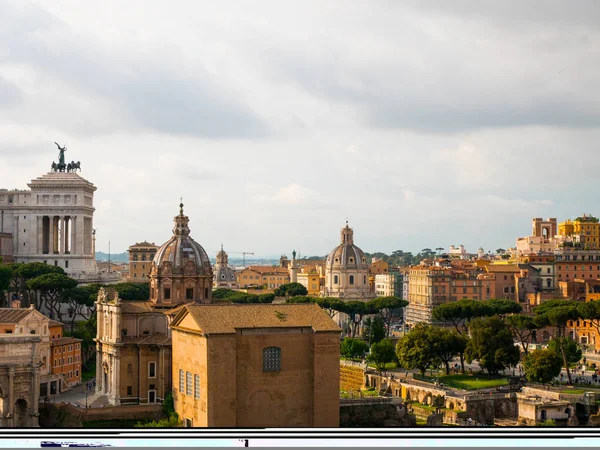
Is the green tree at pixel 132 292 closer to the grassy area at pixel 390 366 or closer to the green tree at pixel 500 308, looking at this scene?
the grassy area at pixel 390 366

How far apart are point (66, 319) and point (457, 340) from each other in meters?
16.8

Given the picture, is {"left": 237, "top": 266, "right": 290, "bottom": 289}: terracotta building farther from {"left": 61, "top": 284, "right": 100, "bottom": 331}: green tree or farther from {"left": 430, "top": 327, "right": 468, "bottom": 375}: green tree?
{"left": 430, "top": 327, "right": 468, "bottom": 375}: green tree

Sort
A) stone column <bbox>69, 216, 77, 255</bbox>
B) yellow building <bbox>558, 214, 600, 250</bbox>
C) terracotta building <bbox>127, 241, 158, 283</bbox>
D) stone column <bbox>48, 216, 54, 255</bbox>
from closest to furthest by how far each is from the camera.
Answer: stone column <bbox>69, 216, 77, 255</bbox>, stone column <bbox>48, 216, 54, 255</bbox>, yellow building <bbox>558, 214, 600, 250</bbox>, terracotta building <bbox>127, 241, 158, 283</bbox>

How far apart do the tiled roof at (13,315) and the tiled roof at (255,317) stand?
7.84 meters

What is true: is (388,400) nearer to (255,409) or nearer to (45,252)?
(255,409)

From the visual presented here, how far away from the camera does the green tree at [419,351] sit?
30.1m

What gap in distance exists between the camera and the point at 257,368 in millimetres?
21672

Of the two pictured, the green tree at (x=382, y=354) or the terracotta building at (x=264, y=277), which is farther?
the terracotta building at (x=264, y=277)

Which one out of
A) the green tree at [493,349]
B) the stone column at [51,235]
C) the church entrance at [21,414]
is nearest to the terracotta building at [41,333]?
the church entrance at [21,414]

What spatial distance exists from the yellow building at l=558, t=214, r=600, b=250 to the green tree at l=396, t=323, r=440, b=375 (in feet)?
90.0

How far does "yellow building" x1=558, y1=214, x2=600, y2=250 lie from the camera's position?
5712cm

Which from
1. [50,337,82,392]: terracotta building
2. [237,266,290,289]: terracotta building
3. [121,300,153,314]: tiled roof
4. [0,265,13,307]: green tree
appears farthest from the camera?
[237,266,290,289]: terracotta building

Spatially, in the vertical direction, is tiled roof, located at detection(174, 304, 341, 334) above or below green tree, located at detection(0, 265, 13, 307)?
below

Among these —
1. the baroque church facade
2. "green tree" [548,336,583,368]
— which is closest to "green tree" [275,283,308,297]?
the baroque church facade
